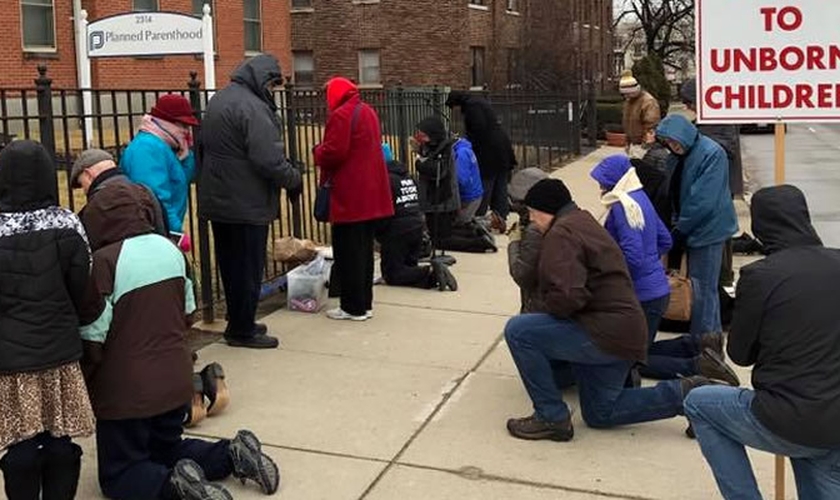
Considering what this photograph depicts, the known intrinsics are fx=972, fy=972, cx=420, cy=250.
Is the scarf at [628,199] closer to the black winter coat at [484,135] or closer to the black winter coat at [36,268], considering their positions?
the black winter coat at [36,268]

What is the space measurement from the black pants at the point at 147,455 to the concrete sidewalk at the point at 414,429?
0.17 m

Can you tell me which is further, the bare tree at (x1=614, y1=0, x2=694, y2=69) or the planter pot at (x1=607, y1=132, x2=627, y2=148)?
the bare tree at (x1=614, y1=0, x2=694, y2=69)

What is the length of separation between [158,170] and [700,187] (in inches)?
133

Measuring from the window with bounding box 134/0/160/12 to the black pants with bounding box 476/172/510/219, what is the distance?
44.3ft

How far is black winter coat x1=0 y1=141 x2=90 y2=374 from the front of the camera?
3611mm

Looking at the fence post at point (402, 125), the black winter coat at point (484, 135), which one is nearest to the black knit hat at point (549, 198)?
the black winter coat at point (484, 135)

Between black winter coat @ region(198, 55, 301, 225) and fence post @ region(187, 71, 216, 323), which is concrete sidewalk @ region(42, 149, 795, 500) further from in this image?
black winter coat @ region(198, 55, 301, 225)

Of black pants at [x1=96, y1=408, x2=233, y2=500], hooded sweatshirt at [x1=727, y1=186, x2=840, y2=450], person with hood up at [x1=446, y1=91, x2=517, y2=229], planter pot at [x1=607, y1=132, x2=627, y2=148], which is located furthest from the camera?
planter pot at [x1=607, y1=132, x2=627, y2=148]

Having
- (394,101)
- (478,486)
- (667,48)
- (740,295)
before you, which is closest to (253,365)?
(478,486)

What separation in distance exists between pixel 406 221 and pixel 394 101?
12.1 ft

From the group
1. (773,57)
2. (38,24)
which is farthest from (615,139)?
(773,57)

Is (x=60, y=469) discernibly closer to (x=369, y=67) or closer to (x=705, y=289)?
(x=705, y=289)

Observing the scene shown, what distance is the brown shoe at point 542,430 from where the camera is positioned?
5.06 m

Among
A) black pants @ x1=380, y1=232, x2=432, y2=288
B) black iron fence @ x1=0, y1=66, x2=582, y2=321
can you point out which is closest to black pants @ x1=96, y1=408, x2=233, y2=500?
black iron fence @ x1=0, y1=66, x2=582, y2=321
